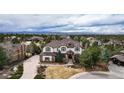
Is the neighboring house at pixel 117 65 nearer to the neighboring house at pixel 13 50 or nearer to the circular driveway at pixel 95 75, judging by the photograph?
the circular driveway at pixel 95 75

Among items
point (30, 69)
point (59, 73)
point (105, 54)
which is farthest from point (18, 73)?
point (105, 54)

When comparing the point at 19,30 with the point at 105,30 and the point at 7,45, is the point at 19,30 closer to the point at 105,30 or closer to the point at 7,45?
the point at 7,45

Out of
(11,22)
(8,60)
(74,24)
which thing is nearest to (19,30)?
(11,22)

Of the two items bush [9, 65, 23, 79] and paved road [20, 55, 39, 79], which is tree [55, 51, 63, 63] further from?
bush [9, 65, 23, 79]

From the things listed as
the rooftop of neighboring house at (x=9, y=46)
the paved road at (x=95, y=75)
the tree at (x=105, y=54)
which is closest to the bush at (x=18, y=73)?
the rooftop of neighboring house at (x=9, y=46)

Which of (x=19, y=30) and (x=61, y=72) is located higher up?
(x=19, y=30)
